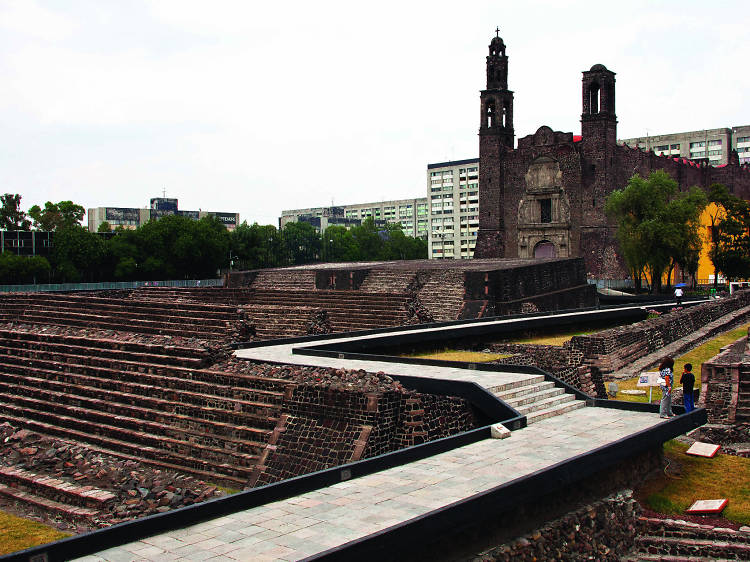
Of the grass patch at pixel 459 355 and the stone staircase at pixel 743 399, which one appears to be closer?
the stone staircase at pixel 743 399

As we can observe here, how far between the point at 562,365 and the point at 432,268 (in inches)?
695

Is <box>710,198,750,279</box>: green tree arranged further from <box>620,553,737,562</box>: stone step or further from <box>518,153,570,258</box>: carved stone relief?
<box>620,553,737,562</box>: stone step

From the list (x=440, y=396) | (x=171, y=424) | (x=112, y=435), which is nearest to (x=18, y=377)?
(x=112, y=435)

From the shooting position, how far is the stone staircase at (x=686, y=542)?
9.23 meters

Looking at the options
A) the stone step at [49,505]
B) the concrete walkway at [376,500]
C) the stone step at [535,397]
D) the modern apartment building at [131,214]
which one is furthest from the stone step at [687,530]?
the modern apartment building at [131,214]

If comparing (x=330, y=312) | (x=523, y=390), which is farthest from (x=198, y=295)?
(x=523, y=390)

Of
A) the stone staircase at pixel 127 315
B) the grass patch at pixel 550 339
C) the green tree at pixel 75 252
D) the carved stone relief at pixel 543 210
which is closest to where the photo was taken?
the stone staircase at pixel 127 315

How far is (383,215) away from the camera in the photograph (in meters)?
151

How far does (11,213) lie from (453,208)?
62746mm

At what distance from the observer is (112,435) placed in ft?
47.1

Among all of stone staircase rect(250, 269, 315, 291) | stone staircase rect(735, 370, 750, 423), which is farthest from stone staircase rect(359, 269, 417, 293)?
stone staircase rect(735, 370, 750, 423)

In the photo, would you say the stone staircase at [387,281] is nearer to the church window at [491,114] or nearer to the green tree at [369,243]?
the church window at [491,114]

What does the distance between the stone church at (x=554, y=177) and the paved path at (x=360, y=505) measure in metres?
41.2

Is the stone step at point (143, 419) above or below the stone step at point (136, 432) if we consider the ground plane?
above
